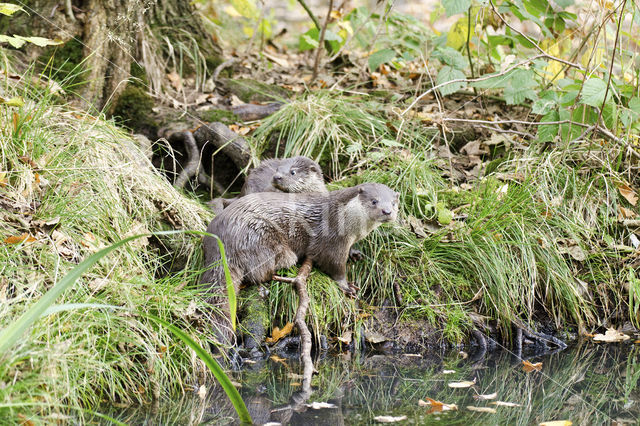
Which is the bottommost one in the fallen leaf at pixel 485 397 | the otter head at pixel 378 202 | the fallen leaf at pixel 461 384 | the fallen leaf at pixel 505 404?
the fallen leaf at pixel 461 384

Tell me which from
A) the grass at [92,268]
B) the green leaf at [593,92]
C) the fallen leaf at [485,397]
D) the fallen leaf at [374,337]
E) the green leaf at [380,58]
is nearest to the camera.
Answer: the grass at [92,268]

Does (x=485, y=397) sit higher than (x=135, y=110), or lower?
lower

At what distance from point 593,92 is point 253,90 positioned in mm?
2637

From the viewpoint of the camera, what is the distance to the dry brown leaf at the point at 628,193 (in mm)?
4371

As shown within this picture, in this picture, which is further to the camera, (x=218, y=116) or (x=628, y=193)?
(x=218, y=116)

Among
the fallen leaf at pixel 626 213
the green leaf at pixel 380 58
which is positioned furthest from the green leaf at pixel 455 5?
the fallen leaf at pixel 626 213

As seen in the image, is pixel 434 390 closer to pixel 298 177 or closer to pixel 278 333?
pixel 278 333

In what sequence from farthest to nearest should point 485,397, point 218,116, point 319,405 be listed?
point 218,116
point 485,397
point 319,405

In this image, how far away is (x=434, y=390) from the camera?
10.2ft

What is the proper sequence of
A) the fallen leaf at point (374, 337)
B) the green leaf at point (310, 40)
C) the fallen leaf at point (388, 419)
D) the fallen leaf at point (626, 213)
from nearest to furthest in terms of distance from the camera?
1. the fallen leaf at point (388, 419)
2. the fallen leaf at point (374, 337)
3. the fallen leaf at point (626, 213)
4. the green leaf at point (310, 40)

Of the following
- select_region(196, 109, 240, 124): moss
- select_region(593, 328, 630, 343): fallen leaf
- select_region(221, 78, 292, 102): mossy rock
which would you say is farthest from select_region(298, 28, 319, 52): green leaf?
select_region(593, 328, 630, 343): fallen leaf

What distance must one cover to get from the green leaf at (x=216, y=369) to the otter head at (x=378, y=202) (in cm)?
138

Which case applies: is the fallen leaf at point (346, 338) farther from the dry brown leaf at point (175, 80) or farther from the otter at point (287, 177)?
the dry brown leaf at point (175, 80)

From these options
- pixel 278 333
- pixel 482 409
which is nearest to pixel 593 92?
pixel 482 409
